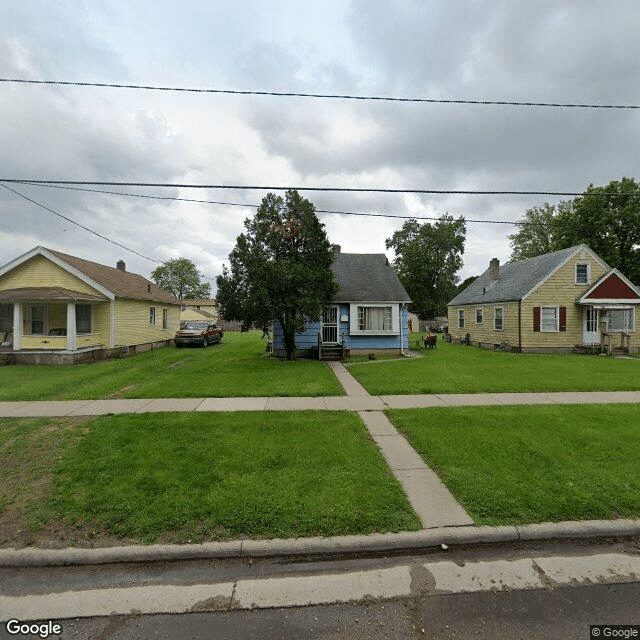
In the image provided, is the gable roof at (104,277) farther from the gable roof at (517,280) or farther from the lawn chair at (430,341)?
the gable roof at (517,280)

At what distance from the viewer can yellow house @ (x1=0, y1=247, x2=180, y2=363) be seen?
16094 mm

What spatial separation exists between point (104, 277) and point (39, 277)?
302 cm

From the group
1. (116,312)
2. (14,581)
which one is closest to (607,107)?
(14,581)

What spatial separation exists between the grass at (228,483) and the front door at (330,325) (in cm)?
1141

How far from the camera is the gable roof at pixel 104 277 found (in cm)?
1730

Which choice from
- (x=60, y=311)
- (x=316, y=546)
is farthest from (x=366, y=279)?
(x=316, y=546)

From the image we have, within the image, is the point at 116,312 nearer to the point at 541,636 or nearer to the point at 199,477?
the point at 199,477

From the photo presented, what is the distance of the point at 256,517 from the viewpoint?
368 cm

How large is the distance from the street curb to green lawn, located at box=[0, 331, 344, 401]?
19.1 ft

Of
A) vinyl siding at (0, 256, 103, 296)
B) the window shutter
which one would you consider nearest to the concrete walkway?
vinyl siding at (0, 256, 103, 296)

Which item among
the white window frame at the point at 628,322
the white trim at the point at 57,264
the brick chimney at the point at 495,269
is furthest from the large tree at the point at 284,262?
the white window frame at the point at 628,322

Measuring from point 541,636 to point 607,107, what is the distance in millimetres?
11183

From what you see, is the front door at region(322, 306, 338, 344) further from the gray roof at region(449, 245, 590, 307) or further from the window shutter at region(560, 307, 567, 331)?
the window shutter at region(560, 307, 567, 331)

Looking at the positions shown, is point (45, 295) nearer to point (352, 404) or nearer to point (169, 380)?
point (169, 380)
